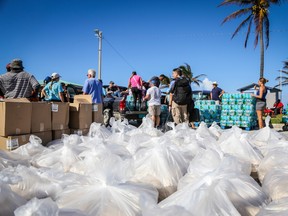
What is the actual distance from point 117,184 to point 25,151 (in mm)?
1833

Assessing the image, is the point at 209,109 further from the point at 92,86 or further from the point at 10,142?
the point at 10,142

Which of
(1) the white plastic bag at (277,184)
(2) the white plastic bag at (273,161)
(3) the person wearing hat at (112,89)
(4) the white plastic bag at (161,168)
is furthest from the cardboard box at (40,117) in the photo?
(3) the person wearing hat at (112,89)

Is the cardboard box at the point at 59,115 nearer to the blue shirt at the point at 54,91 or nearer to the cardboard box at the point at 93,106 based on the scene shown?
the cardboard box at the point at 93,106

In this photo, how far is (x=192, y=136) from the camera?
3.75 metres

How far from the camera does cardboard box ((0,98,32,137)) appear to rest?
347 centimetres

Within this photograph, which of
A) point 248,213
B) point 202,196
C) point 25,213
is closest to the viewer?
point 25,213

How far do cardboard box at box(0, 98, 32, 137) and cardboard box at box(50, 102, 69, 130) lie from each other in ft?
1.54

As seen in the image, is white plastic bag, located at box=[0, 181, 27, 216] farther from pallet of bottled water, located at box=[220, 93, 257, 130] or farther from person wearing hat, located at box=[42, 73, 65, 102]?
pallet of bottled water, located at box=[220, 93, 257, 130]

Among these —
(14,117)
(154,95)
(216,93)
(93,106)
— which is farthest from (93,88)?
(216,93)

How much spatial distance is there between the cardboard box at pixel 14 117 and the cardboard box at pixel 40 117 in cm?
10

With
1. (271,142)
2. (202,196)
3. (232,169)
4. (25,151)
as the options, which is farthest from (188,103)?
(202,196)

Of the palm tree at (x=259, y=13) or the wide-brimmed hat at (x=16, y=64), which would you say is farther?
the palm tree at (x=259, y=13)

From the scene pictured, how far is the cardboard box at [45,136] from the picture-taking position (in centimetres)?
399

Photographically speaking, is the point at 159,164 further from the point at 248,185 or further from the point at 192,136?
the point at 192,136
